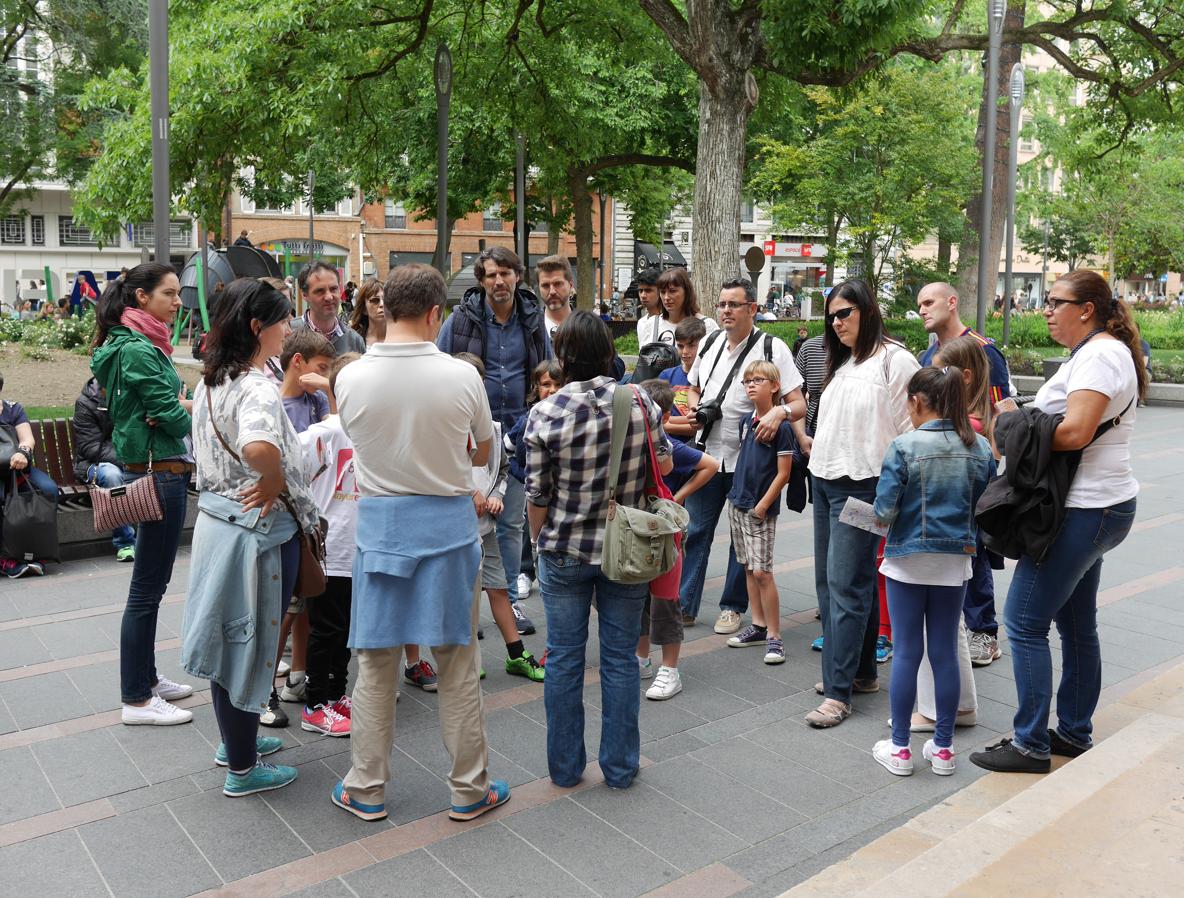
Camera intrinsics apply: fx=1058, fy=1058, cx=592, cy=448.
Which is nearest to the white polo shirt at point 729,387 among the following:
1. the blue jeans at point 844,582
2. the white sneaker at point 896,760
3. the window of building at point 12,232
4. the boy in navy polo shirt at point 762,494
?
the boy in navy polo shirt at point 762,494

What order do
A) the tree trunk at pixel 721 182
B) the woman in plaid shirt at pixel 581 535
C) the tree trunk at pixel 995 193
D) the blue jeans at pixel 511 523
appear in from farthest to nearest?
the tree trunk at pixel 995 193
the tree trunk at pixel 721 182
the blue jeans at pixel 511 523
the woman in plaid shirt at pixel 581 535

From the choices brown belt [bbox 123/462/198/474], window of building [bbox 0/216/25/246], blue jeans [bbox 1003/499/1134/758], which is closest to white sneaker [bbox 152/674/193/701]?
brown belt [bbox 123/462/198/474]

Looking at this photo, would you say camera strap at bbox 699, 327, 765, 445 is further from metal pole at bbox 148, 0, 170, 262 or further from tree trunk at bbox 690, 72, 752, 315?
tree trunk at bbox 690, 72, 752, 315

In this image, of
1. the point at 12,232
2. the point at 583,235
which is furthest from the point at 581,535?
the point at 12,232

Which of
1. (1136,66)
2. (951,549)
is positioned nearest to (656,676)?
(951,549)

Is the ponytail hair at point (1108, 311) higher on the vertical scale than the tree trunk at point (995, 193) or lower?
lower

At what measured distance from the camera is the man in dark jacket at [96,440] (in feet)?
23.7

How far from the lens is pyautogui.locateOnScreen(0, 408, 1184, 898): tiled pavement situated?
3.48 meters

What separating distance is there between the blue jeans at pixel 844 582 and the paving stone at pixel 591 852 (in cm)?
149

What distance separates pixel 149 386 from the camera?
4.47 metres

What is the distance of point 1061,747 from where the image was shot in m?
4.37

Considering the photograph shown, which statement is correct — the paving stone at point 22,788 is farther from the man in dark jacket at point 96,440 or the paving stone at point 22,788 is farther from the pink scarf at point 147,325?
the man in dark jacket at point 96,440

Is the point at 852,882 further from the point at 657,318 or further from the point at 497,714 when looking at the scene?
the point at 657,318

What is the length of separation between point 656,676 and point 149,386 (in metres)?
2.66
